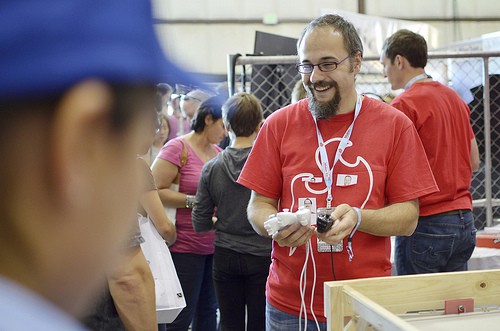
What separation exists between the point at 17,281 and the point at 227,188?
2.47 m

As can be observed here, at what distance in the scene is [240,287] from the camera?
2895mm

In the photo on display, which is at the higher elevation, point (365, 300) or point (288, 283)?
point (365, 300)

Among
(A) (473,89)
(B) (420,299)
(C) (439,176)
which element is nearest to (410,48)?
(C) (439,176)

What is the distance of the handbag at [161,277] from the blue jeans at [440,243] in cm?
108

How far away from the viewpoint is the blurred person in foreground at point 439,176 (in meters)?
2.67

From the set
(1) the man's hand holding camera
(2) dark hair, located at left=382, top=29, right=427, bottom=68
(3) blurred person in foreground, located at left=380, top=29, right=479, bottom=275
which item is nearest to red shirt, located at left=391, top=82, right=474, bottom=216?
(3) blurred person in foreground, located at left=380, top=29, right=479, bottom=275

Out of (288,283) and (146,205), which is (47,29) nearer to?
(288,283)

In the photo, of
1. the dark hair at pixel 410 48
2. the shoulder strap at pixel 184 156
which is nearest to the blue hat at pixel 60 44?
the dark hair at pixel 410 48

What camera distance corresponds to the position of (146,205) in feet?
8.55

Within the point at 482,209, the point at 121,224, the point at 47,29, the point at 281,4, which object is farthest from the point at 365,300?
the point at 281,4

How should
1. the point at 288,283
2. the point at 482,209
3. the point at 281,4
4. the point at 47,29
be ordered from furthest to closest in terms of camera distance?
the point at 281,4 → the point at 482,209 → the point at 288,283 → the point at 47,29

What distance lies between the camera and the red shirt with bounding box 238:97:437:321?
1.88m

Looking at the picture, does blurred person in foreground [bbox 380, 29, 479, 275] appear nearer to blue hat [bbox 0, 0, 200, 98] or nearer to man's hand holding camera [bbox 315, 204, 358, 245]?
man's hand holding camera [bbox 315, 204, 358, 245]

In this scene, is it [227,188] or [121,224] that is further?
[227,188]
